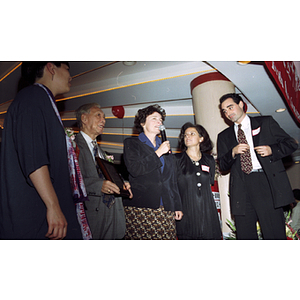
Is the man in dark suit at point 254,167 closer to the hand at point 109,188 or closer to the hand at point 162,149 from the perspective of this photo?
the hand at point 162,149

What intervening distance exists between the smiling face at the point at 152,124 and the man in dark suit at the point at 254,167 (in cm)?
71

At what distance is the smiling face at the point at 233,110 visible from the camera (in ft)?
10.3

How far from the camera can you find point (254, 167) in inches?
116

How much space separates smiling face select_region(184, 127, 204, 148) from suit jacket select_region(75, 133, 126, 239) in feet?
3.21

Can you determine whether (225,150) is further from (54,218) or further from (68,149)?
(54,218)

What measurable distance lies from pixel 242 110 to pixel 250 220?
1217 millimetres

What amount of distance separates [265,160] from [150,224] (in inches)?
55.1

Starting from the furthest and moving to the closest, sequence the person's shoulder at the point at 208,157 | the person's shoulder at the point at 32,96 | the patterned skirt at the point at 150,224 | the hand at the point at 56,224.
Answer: the person's shoulder at the point at 208,157, the patterned skirt at the point at 150,224, the person's shoulder at the point at 32,96, the hand at the point at 56,224

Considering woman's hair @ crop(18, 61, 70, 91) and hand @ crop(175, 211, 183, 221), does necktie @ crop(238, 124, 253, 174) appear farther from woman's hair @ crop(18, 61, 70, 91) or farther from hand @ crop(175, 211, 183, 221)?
woman's hair @ crop(18, 61, 70, 91)

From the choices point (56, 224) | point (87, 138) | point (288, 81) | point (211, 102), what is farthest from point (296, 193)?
point (56, 224)

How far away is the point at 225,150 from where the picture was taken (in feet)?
10.1

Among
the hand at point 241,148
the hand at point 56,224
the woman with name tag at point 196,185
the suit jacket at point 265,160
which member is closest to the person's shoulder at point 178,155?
the woman with name tag at point 196,185

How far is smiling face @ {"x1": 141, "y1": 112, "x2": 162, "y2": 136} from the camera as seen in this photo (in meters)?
3.09

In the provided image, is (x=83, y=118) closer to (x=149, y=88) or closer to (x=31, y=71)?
(x=31, y=71)
